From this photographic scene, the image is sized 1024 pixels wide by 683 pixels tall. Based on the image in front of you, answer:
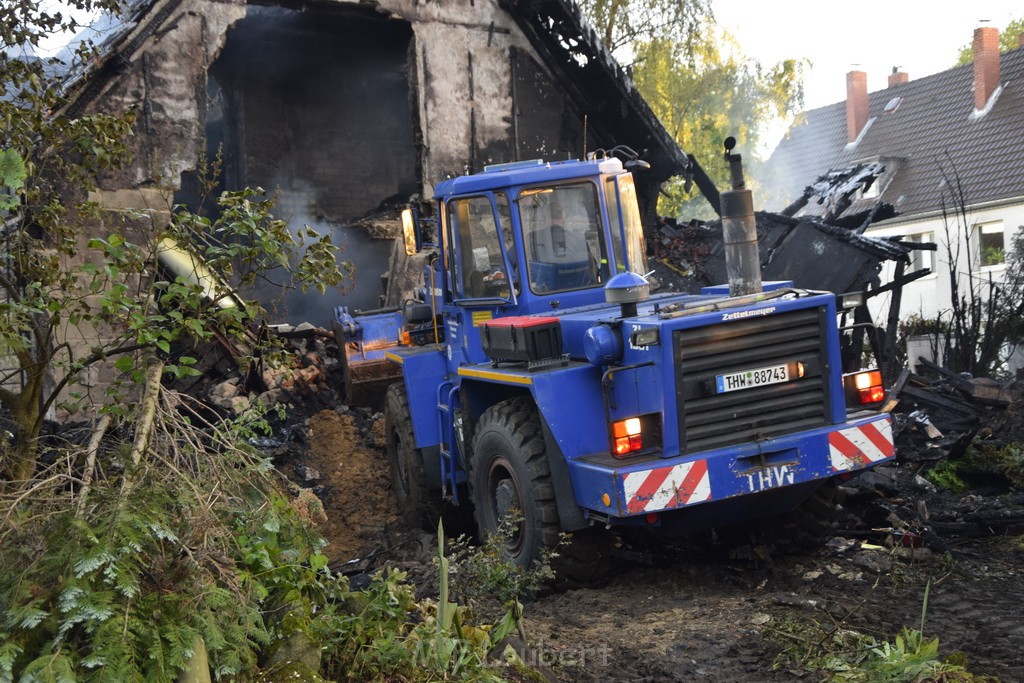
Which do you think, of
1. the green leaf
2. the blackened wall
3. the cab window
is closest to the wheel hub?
the cab window

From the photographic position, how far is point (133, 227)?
38.1 ft

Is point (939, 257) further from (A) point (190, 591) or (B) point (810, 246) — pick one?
(A) point (190, 591)

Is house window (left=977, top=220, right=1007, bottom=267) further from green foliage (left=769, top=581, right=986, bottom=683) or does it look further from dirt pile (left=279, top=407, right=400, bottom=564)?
green foliage (left=769, top=581, right=986, bottom=683)

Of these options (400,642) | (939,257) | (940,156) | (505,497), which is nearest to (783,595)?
(505,497)

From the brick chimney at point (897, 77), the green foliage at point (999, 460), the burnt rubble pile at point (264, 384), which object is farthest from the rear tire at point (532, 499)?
the brick chimney at point (897, 77)

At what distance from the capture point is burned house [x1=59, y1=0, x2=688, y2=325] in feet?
42.1

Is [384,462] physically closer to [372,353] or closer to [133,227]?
[372,353]

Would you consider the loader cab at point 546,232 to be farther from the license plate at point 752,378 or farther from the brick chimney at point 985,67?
the brick chimney at point 985,67

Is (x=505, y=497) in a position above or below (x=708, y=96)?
below

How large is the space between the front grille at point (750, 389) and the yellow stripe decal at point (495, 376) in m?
0.97

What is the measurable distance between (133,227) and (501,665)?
8.62 m

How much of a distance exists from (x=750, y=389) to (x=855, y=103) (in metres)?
33.1

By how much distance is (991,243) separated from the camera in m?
26.2

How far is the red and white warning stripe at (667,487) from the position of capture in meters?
5.70
